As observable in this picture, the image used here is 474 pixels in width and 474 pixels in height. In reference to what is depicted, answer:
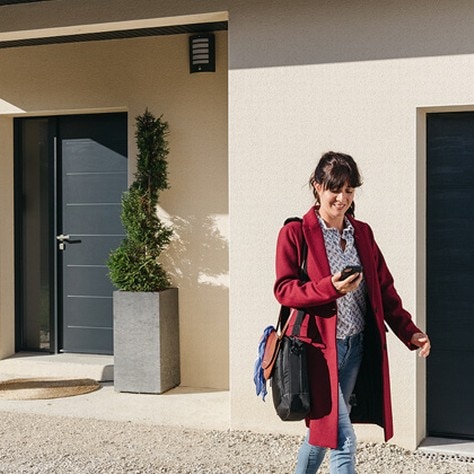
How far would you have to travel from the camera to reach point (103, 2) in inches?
237

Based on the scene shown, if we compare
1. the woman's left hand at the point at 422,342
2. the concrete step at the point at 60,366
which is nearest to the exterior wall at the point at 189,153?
the concrete step at the point at 60,366

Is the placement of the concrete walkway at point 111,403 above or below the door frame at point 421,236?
below

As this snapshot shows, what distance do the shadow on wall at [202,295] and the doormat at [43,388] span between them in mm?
838

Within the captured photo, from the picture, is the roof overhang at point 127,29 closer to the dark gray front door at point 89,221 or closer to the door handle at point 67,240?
the dark gray front door at point 89,221

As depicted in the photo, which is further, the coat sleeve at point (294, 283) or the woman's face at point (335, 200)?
the woman's face at point (335, 200)

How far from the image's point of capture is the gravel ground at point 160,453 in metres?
5.00

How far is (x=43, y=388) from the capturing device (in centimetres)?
698

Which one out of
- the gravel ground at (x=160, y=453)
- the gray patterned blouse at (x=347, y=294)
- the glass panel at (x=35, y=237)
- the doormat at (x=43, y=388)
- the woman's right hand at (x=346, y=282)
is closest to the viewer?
the woman's right hand at (x=346, y=282)

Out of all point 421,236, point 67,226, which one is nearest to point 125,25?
point 67,226

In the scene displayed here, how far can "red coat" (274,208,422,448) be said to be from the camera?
360 centimetres

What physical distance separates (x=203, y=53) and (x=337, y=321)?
12.8ft

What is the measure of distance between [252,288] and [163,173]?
1.72 m

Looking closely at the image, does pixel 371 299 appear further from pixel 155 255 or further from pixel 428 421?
pixel 155 255

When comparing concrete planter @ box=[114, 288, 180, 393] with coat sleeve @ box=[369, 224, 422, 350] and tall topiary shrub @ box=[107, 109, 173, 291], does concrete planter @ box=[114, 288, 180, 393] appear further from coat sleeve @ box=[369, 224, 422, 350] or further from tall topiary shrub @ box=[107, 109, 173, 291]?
coat sleeve @ box=[369, 224, 422, 350]
